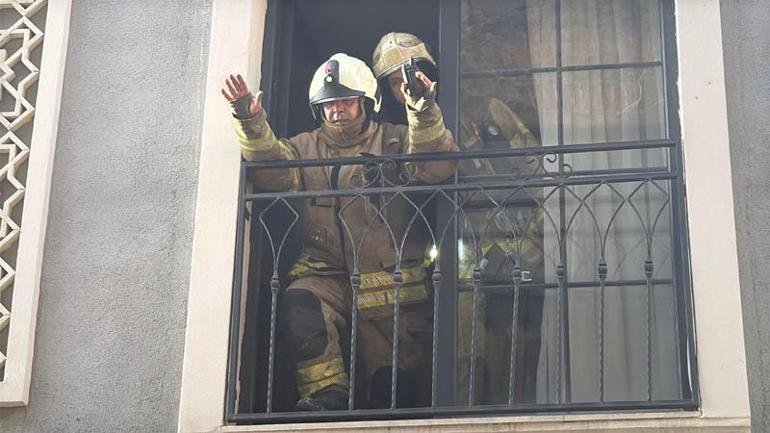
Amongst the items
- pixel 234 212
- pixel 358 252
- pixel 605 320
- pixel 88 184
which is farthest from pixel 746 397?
pixel 88 184

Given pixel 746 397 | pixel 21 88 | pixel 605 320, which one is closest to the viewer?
pixel 746 397

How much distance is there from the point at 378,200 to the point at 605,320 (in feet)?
4.07

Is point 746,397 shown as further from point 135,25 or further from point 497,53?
point 135,25

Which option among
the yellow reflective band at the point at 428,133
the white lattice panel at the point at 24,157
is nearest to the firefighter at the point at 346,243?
the yellow reflective band at the point at 428,133

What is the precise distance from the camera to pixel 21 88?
8023mm

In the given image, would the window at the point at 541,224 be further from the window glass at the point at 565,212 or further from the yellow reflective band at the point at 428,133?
the yellow reflective band at the point at 428,133

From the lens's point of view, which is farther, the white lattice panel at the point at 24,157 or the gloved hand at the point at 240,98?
the white lattice panel at the point at 24,157

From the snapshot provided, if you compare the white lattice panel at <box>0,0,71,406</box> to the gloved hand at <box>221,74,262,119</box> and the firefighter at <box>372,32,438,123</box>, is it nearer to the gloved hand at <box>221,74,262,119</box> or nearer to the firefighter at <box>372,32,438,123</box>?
the gloved hand at <box>221,74,262,119</box>

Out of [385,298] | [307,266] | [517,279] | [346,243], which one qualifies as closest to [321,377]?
[385,298]

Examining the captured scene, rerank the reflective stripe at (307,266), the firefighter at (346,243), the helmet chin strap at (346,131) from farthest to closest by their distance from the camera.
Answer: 1. the helmet chin strap at (346,131)
2. the reflective stripe at (307,266)
3. the firefighter at (346,243)

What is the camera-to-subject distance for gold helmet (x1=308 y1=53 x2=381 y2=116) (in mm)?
7949

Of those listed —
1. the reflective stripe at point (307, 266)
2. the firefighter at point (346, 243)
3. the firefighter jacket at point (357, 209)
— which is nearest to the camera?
the firefighter at point (346, 243)

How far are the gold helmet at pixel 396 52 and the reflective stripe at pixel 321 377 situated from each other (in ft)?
5.31

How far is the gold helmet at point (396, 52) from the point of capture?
8.29 meters
